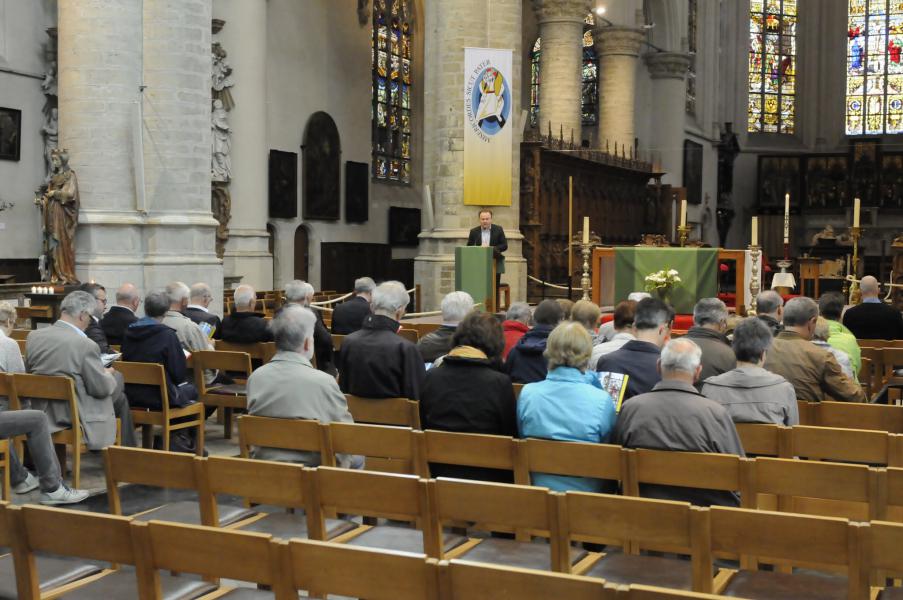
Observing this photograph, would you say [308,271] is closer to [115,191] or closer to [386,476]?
[115,191]

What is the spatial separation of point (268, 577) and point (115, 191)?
39.6ft

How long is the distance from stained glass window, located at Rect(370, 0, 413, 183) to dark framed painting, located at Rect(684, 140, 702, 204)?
9.36 m

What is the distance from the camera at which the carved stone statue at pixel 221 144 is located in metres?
20.0

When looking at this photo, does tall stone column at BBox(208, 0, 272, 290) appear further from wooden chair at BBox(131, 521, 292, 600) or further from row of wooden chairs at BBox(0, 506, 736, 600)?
wooden chair at BBox(131, 521, 292, 600)

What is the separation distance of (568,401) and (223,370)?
4434 millimetres

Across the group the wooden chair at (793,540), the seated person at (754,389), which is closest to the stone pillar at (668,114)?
the seated person at (754,389)

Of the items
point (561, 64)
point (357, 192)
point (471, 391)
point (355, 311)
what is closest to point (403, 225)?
point (357, 192)

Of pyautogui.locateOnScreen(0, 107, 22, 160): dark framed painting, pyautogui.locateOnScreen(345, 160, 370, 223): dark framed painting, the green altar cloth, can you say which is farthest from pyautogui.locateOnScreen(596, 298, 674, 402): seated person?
pyautogui.locateOnScreen(345, 160, 370, 223): dark framed painting

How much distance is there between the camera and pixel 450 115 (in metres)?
18.0

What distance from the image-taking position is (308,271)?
23938 millimetres

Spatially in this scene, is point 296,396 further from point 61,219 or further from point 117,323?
point 61,219

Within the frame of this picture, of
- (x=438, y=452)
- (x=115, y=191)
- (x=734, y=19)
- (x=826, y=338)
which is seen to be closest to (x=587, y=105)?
(x=734, y=19)

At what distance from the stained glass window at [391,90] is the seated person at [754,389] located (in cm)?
2160

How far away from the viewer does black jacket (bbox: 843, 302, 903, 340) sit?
1070 centimetres
